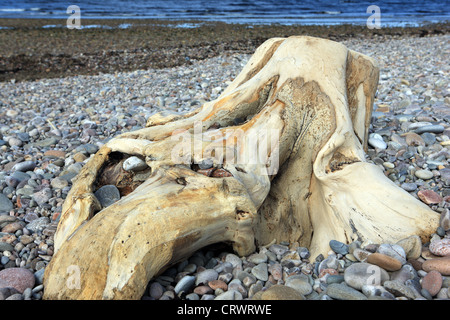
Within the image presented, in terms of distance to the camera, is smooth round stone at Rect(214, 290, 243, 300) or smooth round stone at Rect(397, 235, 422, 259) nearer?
smooth round stone at Rect(214, 290, 243, 300)

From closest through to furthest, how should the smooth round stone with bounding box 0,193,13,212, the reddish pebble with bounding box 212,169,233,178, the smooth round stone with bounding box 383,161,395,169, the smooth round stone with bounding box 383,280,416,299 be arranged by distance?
1. the smooth round stone with bounding box 383,280,416,299
2. the reddish pebble with bounding box 212,169,233,178
3. the smooth round stone with bounding box 0,193,13,212
4. the smooth round stone with bounding box 383,161,395,169

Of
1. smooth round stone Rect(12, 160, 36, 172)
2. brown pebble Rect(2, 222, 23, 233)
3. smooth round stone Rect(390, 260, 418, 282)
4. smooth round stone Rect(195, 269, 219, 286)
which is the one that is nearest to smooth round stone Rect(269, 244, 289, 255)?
smooth round stone Rect(195, 269, 219, 286)

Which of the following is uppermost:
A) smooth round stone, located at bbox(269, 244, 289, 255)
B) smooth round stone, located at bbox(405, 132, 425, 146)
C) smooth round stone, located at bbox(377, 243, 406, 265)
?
smooth round stone, located at bbox(405, 132, 425, 146)

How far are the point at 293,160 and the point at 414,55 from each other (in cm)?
935

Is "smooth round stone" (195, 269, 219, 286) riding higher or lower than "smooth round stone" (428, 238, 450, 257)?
lower

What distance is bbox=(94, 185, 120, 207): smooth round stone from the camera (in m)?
2.87

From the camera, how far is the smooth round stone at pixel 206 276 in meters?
2.27

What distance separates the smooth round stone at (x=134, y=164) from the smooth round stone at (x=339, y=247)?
1576 mm

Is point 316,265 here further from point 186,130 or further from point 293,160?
point 186,130

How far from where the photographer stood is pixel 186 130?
3.25m

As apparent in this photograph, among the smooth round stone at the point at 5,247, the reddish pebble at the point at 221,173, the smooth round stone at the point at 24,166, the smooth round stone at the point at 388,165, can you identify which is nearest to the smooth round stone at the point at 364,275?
the reddish pebble at the point at 221,173

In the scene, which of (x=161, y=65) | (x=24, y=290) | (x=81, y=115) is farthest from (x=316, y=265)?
(x=161, y=65)

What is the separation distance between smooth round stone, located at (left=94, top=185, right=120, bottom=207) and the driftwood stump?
10 cm

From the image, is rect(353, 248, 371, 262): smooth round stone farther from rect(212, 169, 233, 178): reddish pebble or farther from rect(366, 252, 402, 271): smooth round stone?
rect(212, 169, 233, 178): reddish pebble
